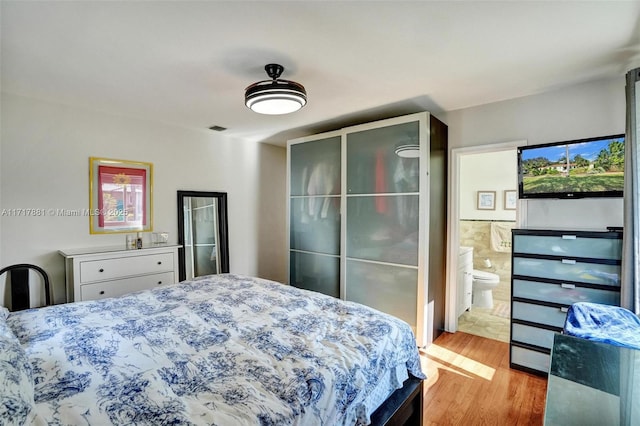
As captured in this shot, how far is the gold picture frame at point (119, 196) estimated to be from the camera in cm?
312

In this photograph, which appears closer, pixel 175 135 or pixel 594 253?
pixel 594 253

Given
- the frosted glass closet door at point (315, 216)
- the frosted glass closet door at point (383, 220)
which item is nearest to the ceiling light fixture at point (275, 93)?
the frosted glass closet door at point (383, 220)

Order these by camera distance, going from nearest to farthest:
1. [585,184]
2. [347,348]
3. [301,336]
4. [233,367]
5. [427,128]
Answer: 1. [233,367]
2. [347,348]
3. [301,336]
4. [585,184]
5. [427,128]

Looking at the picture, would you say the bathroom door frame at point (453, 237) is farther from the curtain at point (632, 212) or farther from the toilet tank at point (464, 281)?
the curtain at point (632, 212)

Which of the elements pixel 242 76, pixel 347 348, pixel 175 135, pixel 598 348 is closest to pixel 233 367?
pixel 347 348

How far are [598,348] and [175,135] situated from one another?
13.9ft

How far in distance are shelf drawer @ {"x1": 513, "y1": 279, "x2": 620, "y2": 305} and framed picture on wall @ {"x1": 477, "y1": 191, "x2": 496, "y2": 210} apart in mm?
2810

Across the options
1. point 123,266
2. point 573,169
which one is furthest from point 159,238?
point 573,169

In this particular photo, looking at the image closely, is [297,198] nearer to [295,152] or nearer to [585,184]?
[295,152]

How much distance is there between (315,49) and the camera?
1941mm

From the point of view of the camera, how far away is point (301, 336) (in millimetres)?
1537

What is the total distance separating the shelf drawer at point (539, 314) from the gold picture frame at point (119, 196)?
3.88 meters

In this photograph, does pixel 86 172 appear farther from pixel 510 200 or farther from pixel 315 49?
pixel 510 200

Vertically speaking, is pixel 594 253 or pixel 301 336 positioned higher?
pixel 594 253
